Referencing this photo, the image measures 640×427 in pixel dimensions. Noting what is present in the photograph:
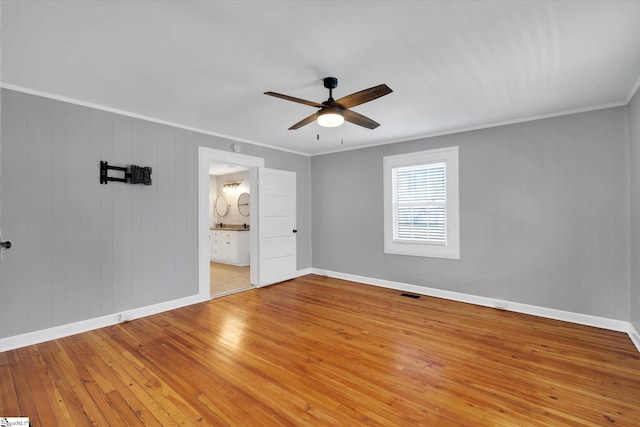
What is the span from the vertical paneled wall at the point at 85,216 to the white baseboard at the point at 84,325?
0.18 feet

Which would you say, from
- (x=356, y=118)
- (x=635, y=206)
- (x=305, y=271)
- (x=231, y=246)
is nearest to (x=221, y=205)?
(x=231, y=246)

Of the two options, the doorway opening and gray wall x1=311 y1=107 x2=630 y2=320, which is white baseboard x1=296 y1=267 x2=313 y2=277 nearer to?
the doorway opening

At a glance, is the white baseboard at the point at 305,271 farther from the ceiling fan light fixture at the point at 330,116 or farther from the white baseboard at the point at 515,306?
the ceiling fan light fixture at the point at 330,116

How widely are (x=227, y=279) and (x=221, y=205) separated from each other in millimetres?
3323

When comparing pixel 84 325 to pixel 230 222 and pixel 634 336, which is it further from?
pixel 634 336

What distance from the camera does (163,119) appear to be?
3.88 metres

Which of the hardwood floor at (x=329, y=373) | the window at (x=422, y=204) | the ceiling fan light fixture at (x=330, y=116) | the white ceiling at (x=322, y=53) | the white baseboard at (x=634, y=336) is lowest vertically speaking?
the hardwood floor at (x=329, y=373)

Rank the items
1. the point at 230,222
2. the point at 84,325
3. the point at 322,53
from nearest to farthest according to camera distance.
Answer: the point at 322,53 → the point at 84,325 → the point at 230,222

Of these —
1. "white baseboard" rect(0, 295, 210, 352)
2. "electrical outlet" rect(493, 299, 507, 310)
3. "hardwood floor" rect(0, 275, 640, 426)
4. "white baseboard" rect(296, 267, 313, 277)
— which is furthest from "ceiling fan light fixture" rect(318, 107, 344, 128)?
"white baseboard" rect(296, 267, 313, 277)

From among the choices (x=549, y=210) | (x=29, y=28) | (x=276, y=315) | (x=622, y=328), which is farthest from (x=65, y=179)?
(x=622, y=328)

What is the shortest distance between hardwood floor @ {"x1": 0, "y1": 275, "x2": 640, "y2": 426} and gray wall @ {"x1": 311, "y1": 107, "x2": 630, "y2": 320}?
494 millimetres

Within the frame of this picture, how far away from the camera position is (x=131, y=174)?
361cm

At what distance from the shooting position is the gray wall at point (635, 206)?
288 cm

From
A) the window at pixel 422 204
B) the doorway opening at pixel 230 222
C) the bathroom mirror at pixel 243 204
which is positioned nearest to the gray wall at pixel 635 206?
the window at pixel 422 204
